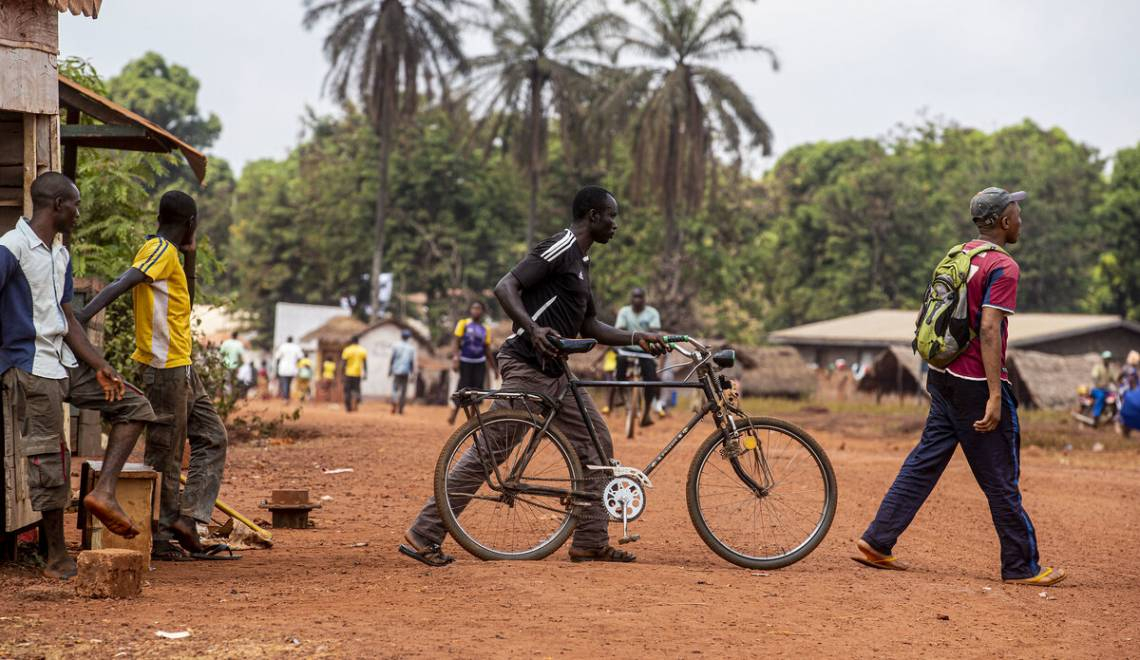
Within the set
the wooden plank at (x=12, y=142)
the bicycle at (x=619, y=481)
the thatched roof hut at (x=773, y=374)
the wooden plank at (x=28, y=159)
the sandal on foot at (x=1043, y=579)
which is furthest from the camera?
the thatched roof hut at (x=773, y=374)

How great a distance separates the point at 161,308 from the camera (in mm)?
6883

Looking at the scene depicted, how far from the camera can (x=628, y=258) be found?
54.5 metres

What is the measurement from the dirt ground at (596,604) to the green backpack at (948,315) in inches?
47.7

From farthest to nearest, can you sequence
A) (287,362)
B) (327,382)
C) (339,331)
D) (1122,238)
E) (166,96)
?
(166,96)
(1122,238)
(339,331)
(327,382)
(287,362)

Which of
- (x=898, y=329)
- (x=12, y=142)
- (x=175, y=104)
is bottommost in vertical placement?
(x=12, y=142)

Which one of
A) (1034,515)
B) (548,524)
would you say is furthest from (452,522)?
(1034,515)

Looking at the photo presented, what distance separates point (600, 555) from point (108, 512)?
246 centimetres

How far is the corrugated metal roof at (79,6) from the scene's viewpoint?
22.3 ft

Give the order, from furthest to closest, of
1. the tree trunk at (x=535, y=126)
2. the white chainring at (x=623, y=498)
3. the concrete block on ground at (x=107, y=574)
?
the tree trunk at (x=535, y=126), the white chainring at (x=623, y=498), the concrete block on ground at (x=107, y=574)

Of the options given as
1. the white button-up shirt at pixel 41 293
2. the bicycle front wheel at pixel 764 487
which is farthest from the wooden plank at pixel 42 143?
the bicycle front wheel at pixel 764 487

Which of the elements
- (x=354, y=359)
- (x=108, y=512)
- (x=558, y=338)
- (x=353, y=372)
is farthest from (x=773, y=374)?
(x=108, y=512)

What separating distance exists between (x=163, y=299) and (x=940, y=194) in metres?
59.1

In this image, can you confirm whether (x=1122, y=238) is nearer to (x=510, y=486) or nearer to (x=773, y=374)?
(x=773, y=374)

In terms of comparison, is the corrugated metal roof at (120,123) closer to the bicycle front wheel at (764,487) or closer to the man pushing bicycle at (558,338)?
the man pushing bicycle at (558,338)
